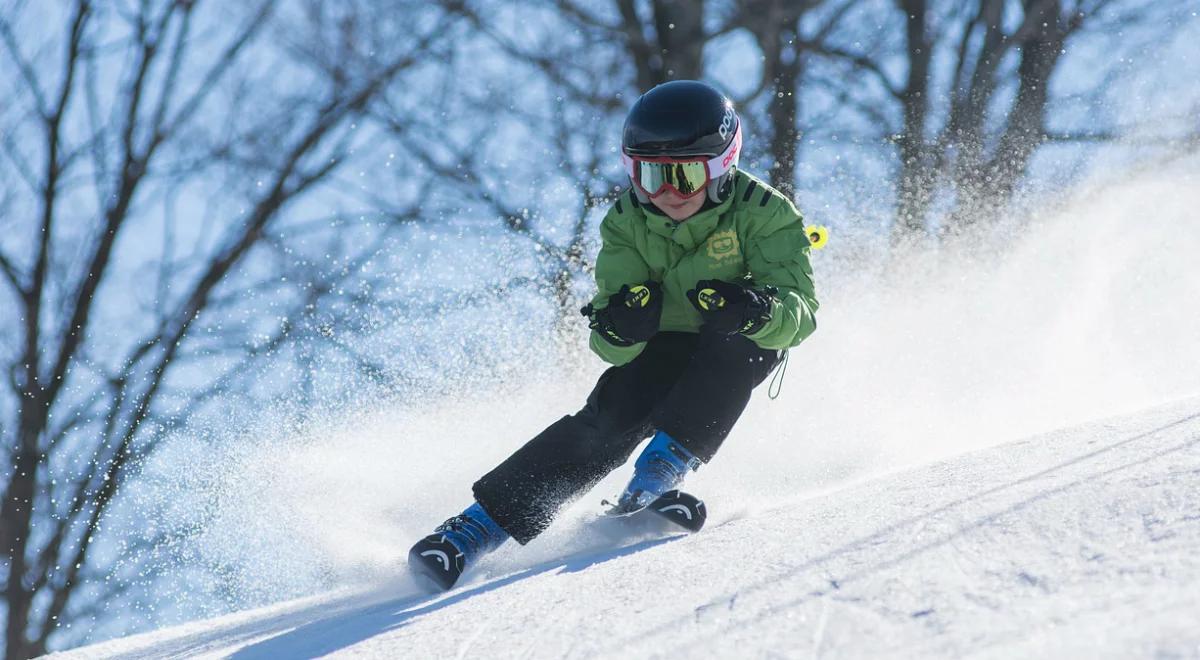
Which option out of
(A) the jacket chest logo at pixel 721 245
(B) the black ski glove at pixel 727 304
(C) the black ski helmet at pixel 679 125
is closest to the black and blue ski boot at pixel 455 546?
(B) the black ski glove at pixel 727 304

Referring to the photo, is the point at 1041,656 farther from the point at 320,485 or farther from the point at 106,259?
the point at 106,259

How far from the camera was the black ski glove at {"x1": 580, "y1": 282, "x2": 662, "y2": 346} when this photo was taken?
295 cm

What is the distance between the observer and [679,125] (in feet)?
9.96

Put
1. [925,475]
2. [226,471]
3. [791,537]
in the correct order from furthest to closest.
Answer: [226,471] → [925,475] → [791,537]

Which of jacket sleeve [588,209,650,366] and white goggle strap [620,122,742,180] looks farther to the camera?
jacket sleeve [588,209,650,366]

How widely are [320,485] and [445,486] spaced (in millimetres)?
934

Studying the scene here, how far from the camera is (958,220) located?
1063 cm

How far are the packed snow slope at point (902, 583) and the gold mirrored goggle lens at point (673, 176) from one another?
975 millimetres

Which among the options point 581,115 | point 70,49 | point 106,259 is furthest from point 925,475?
point 70,49

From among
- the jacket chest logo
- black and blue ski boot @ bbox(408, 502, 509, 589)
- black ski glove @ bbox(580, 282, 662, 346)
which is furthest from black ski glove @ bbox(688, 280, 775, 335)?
black and blue ski boot @ bbox(408, 502, 509, 589)

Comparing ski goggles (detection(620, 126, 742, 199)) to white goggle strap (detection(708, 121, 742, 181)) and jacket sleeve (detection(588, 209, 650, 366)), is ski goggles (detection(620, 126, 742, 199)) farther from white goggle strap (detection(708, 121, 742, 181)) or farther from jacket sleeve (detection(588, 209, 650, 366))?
jacket sleeve (detection(588, 209, 650, 366))

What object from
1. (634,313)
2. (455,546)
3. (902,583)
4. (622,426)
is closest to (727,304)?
(634,313)

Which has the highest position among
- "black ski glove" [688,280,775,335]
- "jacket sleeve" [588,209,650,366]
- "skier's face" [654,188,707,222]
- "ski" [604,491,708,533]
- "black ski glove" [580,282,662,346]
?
"skier's face" [654,188,707,222]

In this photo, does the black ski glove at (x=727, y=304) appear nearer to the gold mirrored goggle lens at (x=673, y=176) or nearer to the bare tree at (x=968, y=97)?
the gold mirrored goggle lens at (x=673, y=176)
